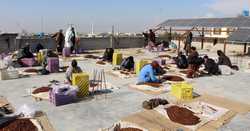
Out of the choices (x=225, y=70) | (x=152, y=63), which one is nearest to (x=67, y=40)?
(x=152, y=63)

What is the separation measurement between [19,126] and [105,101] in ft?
7.72

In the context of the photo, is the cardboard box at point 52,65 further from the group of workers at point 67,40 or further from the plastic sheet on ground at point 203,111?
the plastic sheet on ground at point 203,111

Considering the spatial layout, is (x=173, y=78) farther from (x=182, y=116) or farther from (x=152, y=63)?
(x=182, y=116)

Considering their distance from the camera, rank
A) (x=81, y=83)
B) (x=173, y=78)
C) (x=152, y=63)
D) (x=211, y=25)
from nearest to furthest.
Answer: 1. (x=81, y=83)
2. (x=152, y=63)
3. (x=173, y=78)
4. (x=211, y=25)

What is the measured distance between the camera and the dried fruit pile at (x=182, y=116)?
5.55m

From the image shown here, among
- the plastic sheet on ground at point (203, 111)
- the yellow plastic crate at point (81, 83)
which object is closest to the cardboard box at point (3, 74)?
the yellow plastic crate at point (81, 83)

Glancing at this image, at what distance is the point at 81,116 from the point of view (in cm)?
597

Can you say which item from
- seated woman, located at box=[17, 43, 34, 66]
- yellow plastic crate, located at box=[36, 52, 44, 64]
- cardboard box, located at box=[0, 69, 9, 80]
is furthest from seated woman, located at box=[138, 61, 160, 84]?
seated woman, located at box=[17, 43, 34, 66]

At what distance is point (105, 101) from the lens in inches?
276

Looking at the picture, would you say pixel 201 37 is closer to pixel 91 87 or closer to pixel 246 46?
pixel 246 46

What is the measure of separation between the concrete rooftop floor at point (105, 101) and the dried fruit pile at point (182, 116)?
23.5 inches

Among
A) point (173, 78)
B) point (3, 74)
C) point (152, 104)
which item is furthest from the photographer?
point (173, 78)

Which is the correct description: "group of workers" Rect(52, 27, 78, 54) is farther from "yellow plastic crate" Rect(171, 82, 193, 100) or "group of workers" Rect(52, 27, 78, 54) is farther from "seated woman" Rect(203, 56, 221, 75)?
"yellow plastic crate" Rect(171, 82, 193, 100)

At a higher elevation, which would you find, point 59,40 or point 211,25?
point 211,25
